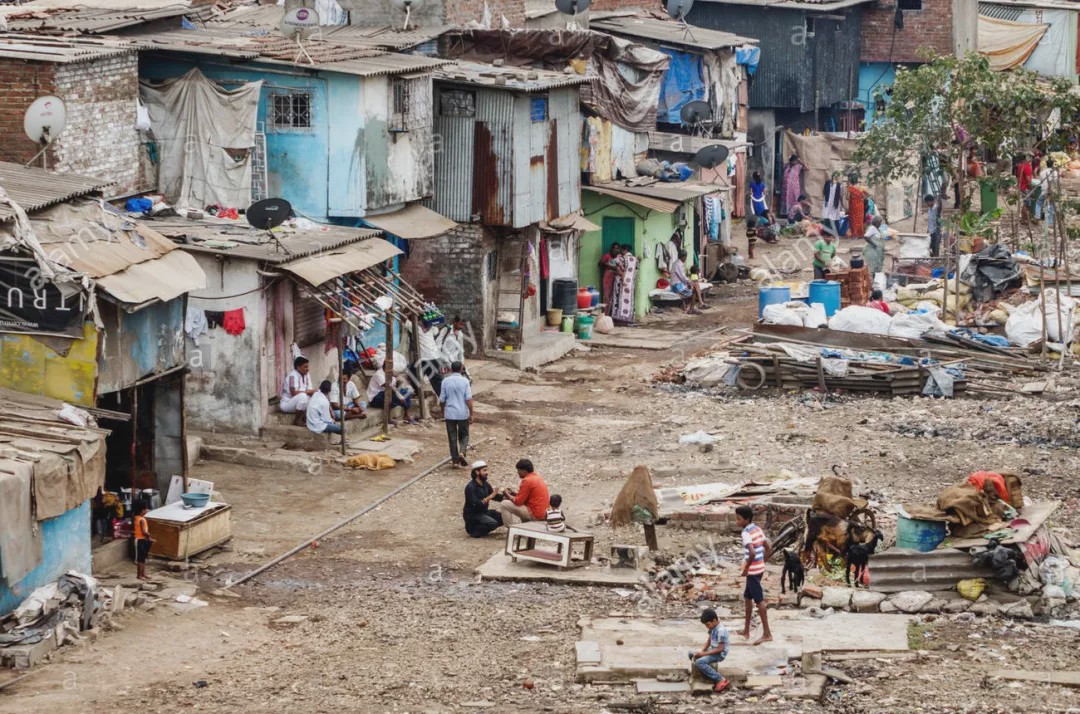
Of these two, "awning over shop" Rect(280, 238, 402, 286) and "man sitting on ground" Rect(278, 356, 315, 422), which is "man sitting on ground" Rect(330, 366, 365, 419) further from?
"awning over shop" Rect(280, 238, 402, 286)

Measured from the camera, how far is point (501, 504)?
18.3m

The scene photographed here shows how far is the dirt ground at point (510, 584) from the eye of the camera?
13.1 metres

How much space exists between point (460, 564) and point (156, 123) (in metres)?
9.78

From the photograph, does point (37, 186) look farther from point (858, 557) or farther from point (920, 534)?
point (920, 534)

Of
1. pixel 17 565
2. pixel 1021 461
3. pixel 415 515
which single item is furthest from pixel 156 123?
pixel 1021 461

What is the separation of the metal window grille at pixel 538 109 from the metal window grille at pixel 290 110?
5036mm

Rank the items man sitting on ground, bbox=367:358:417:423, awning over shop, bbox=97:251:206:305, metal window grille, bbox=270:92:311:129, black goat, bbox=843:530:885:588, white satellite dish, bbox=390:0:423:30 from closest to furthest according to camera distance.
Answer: black goat, bbox=843:530:885:588
awning over shop, bbox=97:251:206:305
man sitting on ground, bbox=367:358:417:423
metal window grille, bbox=270:92:311:129
white satellite dish, bbox=390:0:423:30

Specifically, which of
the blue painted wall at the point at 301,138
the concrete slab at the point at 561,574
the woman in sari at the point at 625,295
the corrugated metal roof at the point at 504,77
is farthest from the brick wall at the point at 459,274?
the concrete slab at the point at 561,574

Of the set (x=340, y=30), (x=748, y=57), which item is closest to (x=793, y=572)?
(x=340, y=30)

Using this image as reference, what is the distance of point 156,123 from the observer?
78.4ft

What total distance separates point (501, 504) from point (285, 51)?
9.26 meters

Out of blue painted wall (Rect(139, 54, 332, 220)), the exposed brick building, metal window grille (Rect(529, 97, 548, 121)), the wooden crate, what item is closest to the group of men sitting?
the wooden crate

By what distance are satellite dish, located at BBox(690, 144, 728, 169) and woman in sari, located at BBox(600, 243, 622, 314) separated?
4683 millimetres

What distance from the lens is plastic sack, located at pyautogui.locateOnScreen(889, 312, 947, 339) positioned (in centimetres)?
2669
